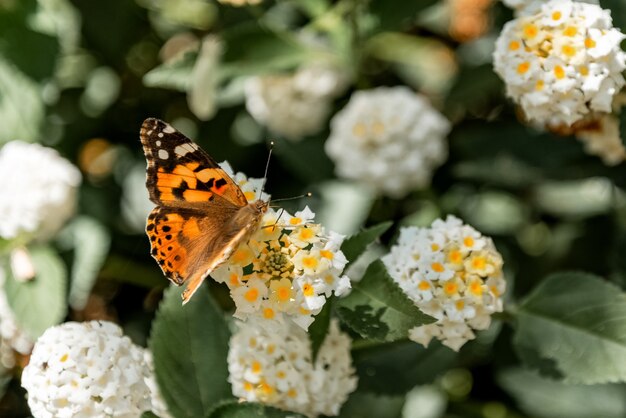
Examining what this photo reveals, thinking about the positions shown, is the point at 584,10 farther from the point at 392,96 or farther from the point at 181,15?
the point at 181,15

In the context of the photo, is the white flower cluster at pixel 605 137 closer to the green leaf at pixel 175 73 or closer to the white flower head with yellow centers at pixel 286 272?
the white flower head with yellow centers at pixel 286 272

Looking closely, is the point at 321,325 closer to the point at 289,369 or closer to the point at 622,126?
the point at 289,369

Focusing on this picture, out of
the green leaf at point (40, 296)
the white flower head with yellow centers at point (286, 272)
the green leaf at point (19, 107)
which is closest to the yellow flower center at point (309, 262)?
the white flower head with yellow centers at point (286, 272)

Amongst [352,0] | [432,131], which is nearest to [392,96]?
[432,131]

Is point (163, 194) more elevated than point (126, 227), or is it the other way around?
point (163, 194)

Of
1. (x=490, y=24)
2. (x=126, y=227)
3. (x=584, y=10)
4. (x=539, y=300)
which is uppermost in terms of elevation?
(x=584, y=10)

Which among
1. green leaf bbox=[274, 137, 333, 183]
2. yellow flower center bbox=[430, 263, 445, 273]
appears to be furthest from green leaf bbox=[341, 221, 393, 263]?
green leaf bbox=[274, 137, 333, 183]

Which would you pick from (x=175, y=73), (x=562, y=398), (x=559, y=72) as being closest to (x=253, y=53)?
(x=175, y=73)
